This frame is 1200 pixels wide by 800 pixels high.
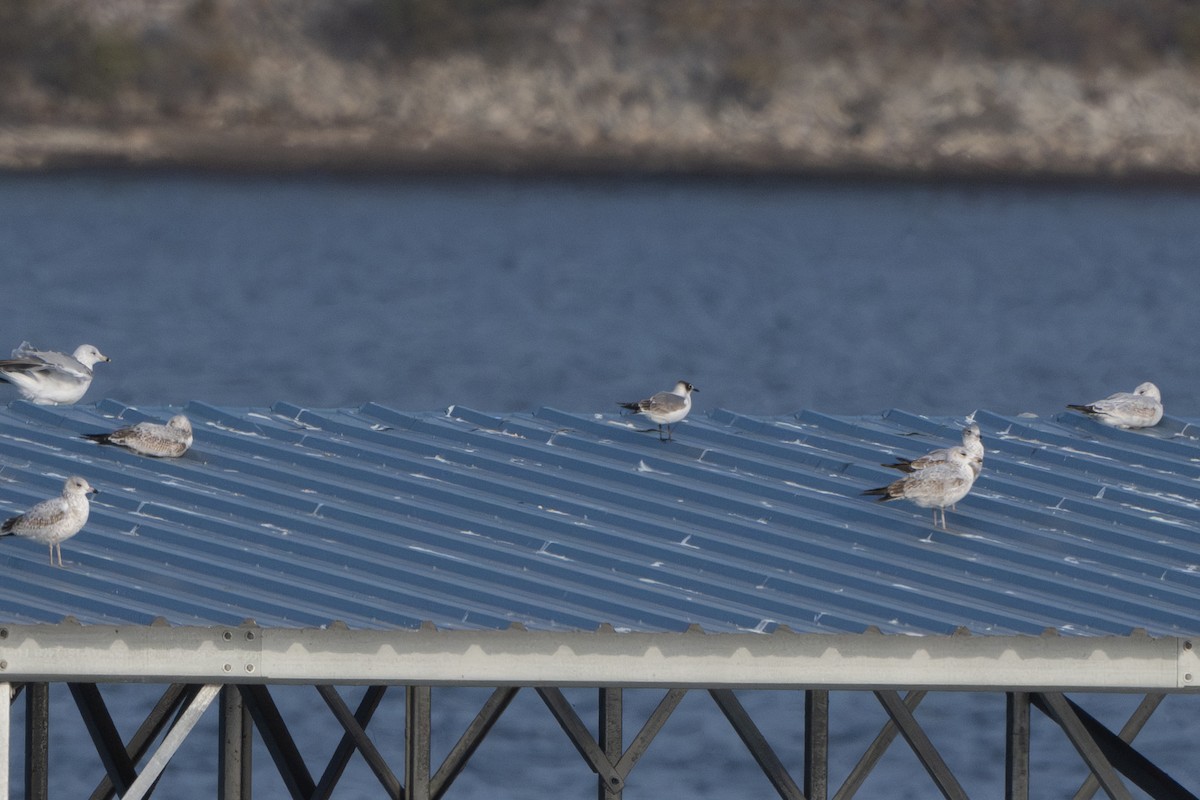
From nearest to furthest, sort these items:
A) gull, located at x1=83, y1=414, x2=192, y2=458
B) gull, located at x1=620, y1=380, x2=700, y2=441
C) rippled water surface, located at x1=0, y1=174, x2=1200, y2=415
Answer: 1. gull, located at x1=83, y1=414, x2=192, y2=458
2. gull, located at x1=620, y1=380, x2=700, y2=441
3. rippled water surface, located at x1=0, y1=174, x2=1200, y2=415

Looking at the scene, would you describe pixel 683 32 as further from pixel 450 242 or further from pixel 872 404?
pixel 872 404

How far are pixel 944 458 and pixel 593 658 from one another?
125 inches

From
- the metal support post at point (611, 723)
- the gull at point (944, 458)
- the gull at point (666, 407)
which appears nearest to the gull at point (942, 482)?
the gull at point (944, 458)

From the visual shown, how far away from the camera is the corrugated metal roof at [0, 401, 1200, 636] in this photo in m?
13.6

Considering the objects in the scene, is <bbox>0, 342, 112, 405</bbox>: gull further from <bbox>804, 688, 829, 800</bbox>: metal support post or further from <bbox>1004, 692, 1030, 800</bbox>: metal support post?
<bbox>1004, 692, 1030, 800</bbox>: metal support post

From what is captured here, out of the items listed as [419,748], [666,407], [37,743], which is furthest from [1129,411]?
[37,743]

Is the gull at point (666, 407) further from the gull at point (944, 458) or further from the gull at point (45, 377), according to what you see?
the gull at point (45, 377)

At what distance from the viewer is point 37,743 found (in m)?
17.6

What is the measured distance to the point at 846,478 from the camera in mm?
16312

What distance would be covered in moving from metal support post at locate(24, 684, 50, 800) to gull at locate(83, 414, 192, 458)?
1.96 meters

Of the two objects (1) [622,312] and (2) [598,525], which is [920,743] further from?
(1) [622,312]

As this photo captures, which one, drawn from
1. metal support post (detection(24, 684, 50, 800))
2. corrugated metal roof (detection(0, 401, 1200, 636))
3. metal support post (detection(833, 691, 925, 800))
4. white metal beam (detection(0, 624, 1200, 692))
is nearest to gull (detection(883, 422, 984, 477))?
corrugated metal roof (detection(0, 401, 1200, 636))

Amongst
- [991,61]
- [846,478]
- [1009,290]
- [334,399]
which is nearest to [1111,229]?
[991,61]

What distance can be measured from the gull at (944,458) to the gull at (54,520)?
494cm
